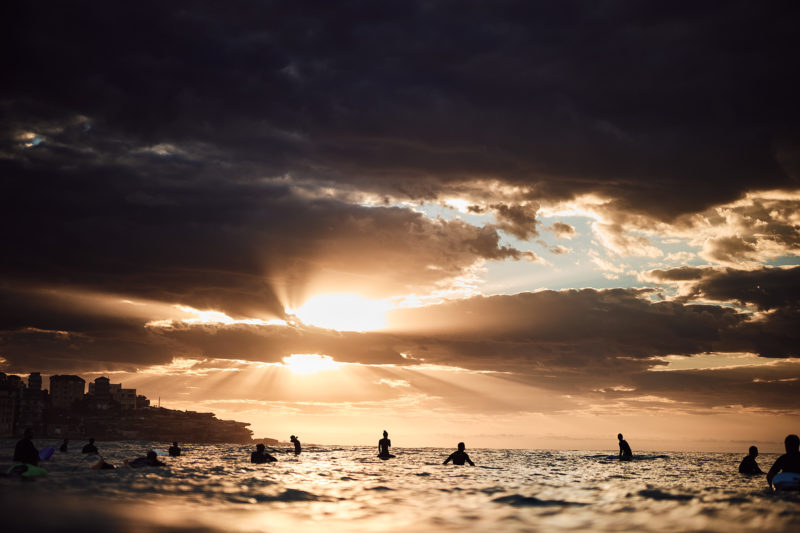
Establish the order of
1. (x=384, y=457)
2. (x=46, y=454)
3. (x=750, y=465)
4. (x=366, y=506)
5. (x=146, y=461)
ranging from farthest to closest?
1. (x=384, y=457)
2. (x=750, y=465)
3. (x=146, y=461)
4. (x=46, y=454)
5. (x=366, y=506)

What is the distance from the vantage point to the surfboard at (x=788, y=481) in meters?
27.5

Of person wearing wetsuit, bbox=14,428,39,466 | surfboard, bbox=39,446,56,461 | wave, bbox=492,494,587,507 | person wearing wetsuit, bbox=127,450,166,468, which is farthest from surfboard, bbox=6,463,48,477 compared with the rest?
wave, bbox=492,494,587,507

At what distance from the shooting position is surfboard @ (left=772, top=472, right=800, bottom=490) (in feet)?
90.4

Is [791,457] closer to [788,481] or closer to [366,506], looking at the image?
[788,481]

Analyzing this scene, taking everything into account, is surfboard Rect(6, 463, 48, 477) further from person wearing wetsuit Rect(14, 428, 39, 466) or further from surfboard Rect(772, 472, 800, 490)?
surfboard Rect(772, 472, 800, 490)

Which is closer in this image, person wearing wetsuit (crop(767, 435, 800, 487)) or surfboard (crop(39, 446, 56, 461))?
person wearing wetsuit (crop(767, 435, 800, 487))

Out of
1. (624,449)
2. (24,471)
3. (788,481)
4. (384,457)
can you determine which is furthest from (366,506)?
(624,449)

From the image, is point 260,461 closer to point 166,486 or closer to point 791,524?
point 166,486

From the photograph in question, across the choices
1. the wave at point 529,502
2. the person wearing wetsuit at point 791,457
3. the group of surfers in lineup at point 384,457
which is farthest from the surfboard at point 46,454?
the person wearing wetsuit at point 791,457

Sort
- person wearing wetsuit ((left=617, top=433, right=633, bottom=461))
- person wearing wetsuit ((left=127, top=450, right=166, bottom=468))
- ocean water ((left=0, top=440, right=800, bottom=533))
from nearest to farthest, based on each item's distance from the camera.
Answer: ocean water ((left=0, top=440, right=800, bottom=533)) → person wearing wetsuit ((left=127, top=450, right=166, bottom=468)) → person wearing wetsuit ((left=617, top=433, right=633, bottom=461))

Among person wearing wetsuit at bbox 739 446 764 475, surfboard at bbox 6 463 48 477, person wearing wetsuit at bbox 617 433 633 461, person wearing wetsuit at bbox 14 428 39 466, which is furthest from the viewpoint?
person wearing wetsuit at bbox 617 433 633 461

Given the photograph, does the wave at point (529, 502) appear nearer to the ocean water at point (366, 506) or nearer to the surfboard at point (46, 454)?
the ocean water at point (366, 506)

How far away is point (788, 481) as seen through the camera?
27.6m

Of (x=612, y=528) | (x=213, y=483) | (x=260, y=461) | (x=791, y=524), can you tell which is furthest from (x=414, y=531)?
(x=260, y=461)
